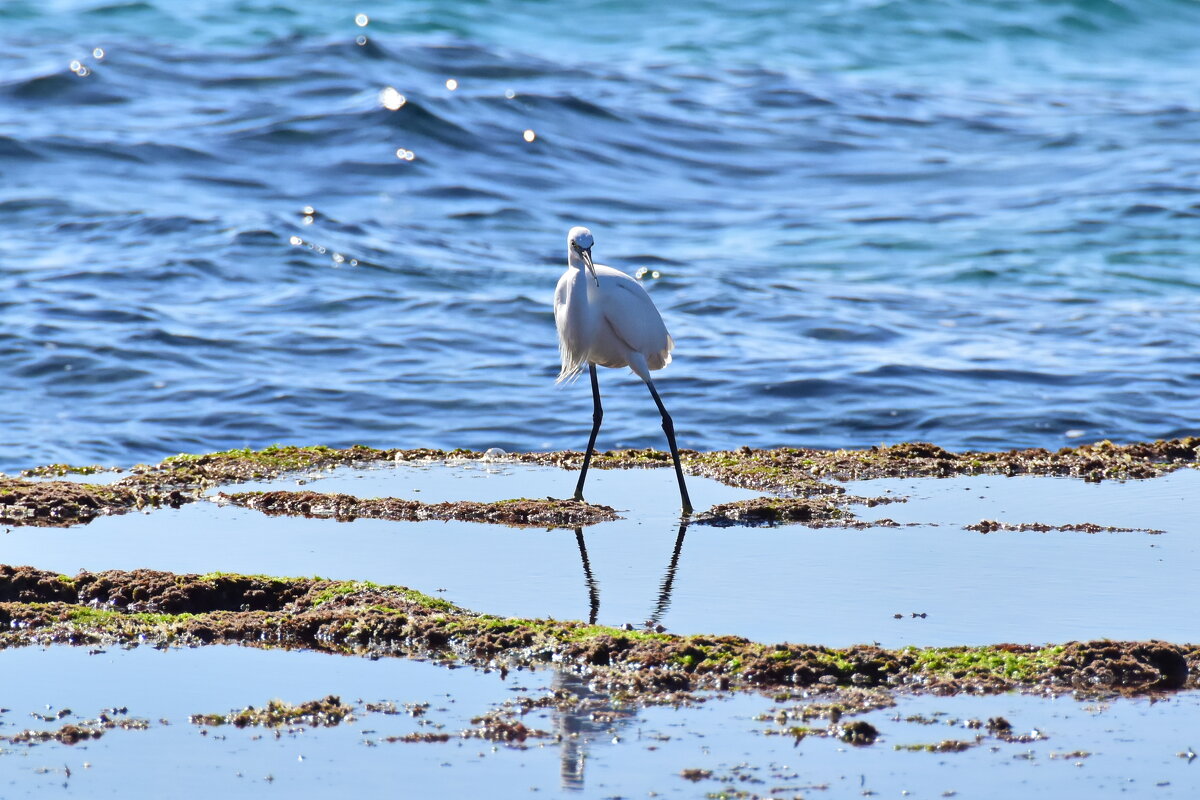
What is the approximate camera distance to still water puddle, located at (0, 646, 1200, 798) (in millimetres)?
3287

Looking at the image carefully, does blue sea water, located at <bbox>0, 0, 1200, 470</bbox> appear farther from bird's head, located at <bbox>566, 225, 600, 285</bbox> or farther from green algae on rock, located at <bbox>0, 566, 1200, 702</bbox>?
green algae on rock, located at <bbox>0, 566, 1200, 702</bbox>

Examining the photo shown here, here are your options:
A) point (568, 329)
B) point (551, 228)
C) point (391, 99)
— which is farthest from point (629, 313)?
point (391, 99)

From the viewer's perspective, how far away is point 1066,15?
31469mm

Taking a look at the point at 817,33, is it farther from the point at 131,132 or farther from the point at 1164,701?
the point at 1164,701

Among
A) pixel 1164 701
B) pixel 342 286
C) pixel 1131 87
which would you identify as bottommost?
pixel 342 286

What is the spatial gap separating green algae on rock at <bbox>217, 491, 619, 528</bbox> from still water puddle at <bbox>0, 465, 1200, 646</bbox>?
4.8 inches

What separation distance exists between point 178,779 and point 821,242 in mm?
14589

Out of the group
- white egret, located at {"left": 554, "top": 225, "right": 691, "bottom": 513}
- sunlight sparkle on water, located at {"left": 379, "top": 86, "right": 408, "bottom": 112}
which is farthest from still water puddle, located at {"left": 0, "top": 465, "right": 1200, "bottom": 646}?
sunlight sparkle on water, located at {"left": 379, "top": 86, "right": 408, "bottom": 112}

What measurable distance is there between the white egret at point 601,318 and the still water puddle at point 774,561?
0.86 metres

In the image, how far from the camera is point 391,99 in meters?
20.7

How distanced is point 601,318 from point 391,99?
46.9 ft

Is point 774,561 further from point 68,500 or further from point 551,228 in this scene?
point 551,228

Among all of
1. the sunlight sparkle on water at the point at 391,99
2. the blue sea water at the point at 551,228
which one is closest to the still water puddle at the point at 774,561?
the blue sea water at the point at 551,228

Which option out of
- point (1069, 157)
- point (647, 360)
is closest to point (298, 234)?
point (647, 360)
